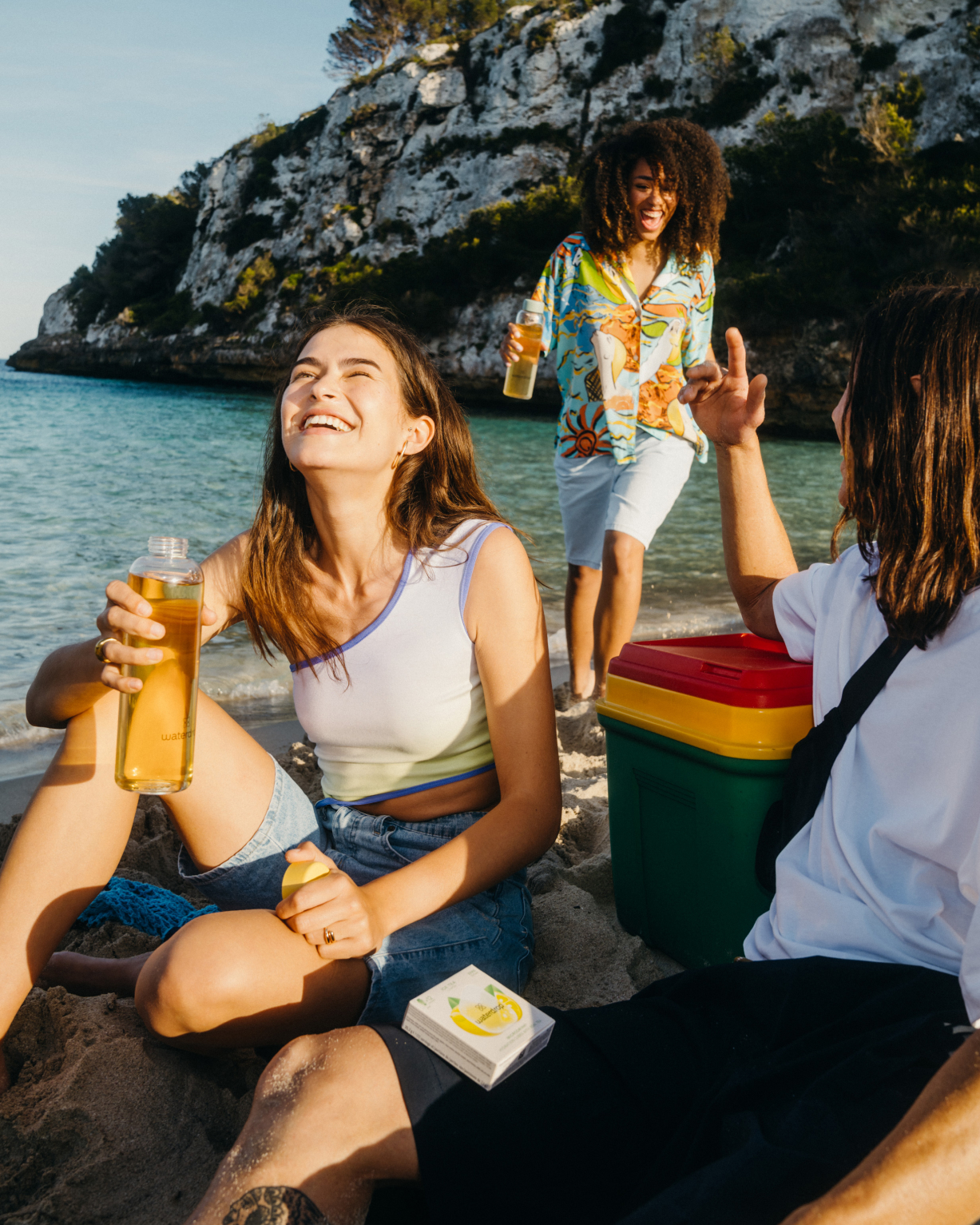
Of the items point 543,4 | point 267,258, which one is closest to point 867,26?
point 543,4

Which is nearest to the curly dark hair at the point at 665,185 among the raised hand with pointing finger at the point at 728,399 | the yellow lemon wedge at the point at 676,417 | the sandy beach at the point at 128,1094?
the yellow lemon wedge at the point at 676,417

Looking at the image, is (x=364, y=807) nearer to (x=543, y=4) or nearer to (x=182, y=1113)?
(x=182, y=1113)

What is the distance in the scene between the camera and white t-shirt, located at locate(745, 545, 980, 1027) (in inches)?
46.9

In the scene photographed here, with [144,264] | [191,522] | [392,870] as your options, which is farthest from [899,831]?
[144,264]

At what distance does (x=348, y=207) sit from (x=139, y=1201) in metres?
43.7

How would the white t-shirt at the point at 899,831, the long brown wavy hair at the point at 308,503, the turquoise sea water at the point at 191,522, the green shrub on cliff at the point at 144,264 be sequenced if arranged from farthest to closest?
the green shrub on cliff at the point at 144,264 < the turquoise sea water at the point at 191,522 < the long brown wavy hair at the point at 308,503 < the white t-shirt at the point at 899,831

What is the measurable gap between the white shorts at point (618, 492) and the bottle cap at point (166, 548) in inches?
97.2

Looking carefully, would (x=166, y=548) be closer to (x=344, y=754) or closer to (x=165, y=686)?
(x=165, y=686)

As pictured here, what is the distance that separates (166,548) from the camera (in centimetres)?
152

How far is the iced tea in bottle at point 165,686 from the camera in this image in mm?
1524

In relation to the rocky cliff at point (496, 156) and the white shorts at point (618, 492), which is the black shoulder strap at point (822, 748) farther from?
the rocky cliff at point (496, 156)

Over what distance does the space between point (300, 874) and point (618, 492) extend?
2.63 m

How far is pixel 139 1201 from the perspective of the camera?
4.66 feet

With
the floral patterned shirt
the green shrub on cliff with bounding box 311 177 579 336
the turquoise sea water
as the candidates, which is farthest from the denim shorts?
the green shrub on cliff with bounding box 311 177 579 336
